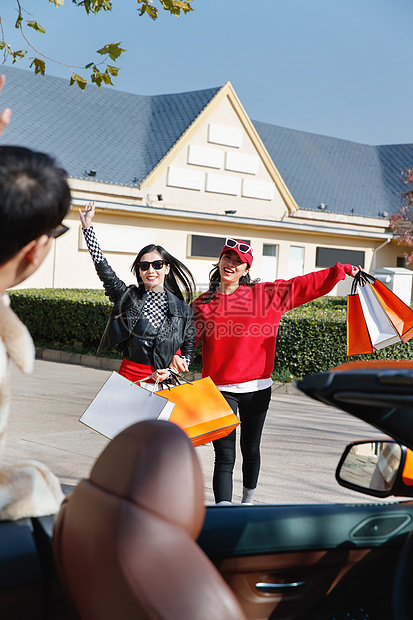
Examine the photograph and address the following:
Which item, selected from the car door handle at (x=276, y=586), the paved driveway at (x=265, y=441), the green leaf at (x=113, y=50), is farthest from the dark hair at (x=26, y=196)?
the green leaf at (x=113, y=50)

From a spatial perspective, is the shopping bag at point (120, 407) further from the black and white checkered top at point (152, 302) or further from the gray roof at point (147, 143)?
the gray roof at point (147, 143)

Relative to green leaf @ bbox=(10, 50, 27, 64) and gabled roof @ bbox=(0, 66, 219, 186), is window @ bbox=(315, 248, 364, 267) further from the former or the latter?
green leaf @ bbox=(10, 50, 27, 64)

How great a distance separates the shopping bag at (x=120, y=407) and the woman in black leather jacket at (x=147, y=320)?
739 millimetres

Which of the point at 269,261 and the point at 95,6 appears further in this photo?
the point at 269,261

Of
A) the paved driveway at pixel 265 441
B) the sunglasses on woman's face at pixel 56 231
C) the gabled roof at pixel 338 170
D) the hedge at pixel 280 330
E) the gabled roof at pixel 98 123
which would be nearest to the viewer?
the sunglasses on woman's face at pixel 56 231

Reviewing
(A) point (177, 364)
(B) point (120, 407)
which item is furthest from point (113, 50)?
(B) point (120, 407)

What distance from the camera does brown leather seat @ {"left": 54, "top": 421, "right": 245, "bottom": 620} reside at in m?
1.31

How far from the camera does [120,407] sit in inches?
165

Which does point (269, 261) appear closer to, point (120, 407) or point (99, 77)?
point (99, 77)

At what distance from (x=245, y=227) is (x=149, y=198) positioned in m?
4.14

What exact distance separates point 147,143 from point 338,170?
10.7 meters

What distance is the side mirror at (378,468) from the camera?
7.18 ft

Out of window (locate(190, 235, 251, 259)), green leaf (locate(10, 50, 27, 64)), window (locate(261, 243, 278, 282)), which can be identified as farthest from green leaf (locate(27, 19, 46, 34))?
window (locate(261, 243, 278, 282))

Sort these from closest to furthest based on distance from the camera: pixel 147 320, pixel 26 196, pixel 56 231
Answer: pixel 26 196 < pixel 56 231 < pixel 147 320
